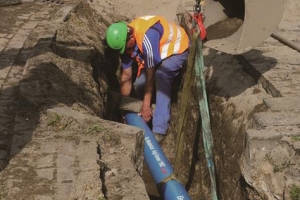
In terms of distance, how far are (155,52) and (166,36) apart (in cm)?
30

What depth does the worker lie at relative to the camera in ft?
24.0

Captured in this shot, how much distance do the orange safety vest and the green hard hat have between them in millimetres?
158

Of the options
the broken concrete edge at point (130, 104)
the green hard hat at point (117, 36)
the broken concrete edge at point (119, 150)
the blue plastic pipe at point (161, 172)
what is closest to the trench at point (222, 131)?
the broken concrete edge at point (130, 104)

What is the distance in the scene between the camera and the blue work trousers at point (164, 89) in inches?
296

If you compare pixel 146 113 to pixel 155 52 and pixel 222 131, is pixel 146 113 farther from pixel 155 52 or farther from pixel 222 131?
pixel 222 131

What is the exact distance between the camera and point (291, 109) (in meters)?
5.48

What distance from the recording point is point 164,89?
7.70 meters

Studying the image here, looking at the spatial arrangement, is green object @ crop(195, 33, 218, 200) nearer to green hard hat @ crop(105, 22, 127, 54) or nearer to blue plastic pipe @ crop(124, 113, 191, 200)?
blue plastic pipe @ crop(124, 113, 191, 200)

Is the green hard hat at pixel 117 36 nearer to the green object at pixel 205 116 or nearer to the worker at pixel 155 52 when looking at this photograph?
the worker at pixel 155 52

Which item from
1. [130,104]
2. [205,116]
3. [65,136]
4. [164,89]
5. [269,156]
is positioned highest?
[65,136]

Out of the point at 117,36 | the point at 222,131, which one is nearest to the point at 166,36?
the point at 117,36

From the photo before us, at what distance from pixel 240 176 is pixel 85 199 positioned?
220 cm

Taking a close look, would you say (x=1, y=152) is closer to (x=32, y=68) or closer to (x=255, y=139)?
(x=32, y=68)

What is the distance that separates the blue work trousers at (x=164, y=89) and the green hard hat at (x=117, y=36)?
2.07 ft
